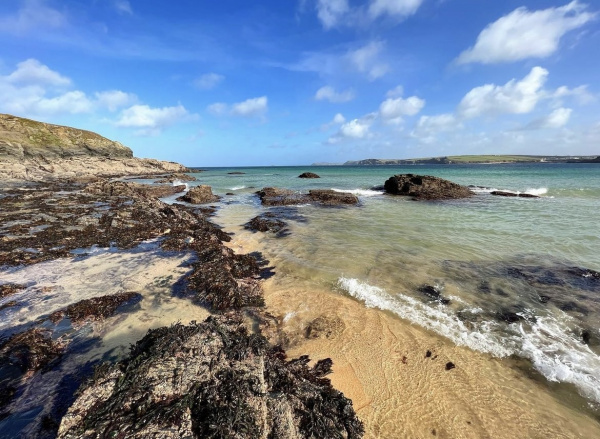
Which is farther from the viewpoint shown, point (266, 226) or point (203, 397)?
point (266, 226)

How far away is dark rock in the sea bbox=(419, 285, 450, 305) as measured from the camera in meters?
7.98

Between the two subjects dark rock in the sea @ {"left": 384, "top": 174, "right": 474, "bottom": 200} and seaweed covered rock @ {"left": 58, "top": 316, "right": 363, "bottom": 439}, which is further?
dark rock in the sea @ {"left": 384, "top": 174, "right": 474, "bottom": 200}

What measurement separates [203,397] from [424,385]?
13.3ft

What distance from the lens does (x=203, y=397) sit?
342cm

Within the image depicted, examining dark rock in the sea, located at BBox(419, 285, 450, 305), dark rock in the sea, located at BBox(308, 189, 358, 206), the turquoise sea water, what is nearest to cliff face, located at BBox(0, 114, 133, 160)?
dark rock in the sea, located at BBox(308, 189, 358, 206)

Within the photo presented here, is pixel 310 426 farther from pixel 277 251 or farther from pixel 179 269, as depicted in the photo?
pixel 277 251

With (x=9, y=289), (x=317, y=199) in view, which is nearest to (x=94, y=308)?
(x=9, y=289)

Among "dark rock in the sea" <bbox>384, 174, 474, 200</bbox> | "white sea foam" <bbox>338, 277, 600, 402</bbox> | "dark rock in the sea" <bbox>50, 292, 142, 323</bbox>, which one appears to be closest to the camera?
"white sea foam" <bbox>338, 277, 600, 402</bbox>

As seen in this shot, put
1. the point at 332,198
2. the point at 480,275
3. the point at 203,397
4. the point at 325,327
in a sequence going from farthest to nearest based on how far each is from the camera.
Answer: the point at 332,198, the point at 480,275, the point at 325,327, the point at 203,397

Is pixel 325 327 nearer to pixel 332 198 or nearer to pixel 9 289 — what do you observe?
pixel 9 289

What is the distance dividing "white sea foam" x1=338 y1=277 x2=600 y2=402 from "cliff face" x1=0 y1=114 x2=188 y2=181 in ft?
181

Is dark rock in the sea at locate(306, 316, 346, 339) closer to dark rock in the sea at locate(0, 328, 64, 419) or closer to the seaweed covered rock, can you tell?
the seaweed covered rock

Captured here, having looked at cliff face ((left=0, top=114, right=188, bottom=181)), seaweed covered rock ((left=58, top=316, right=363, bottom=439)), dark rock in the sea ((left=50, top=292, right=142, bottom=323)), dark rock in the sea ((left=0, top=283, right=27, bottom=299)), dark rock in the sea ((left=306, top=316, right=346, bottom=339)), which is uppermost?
cliff face ((left=0, top=114, right=188, bottom=181))

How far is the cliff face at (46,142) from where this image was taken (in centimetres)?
4972
